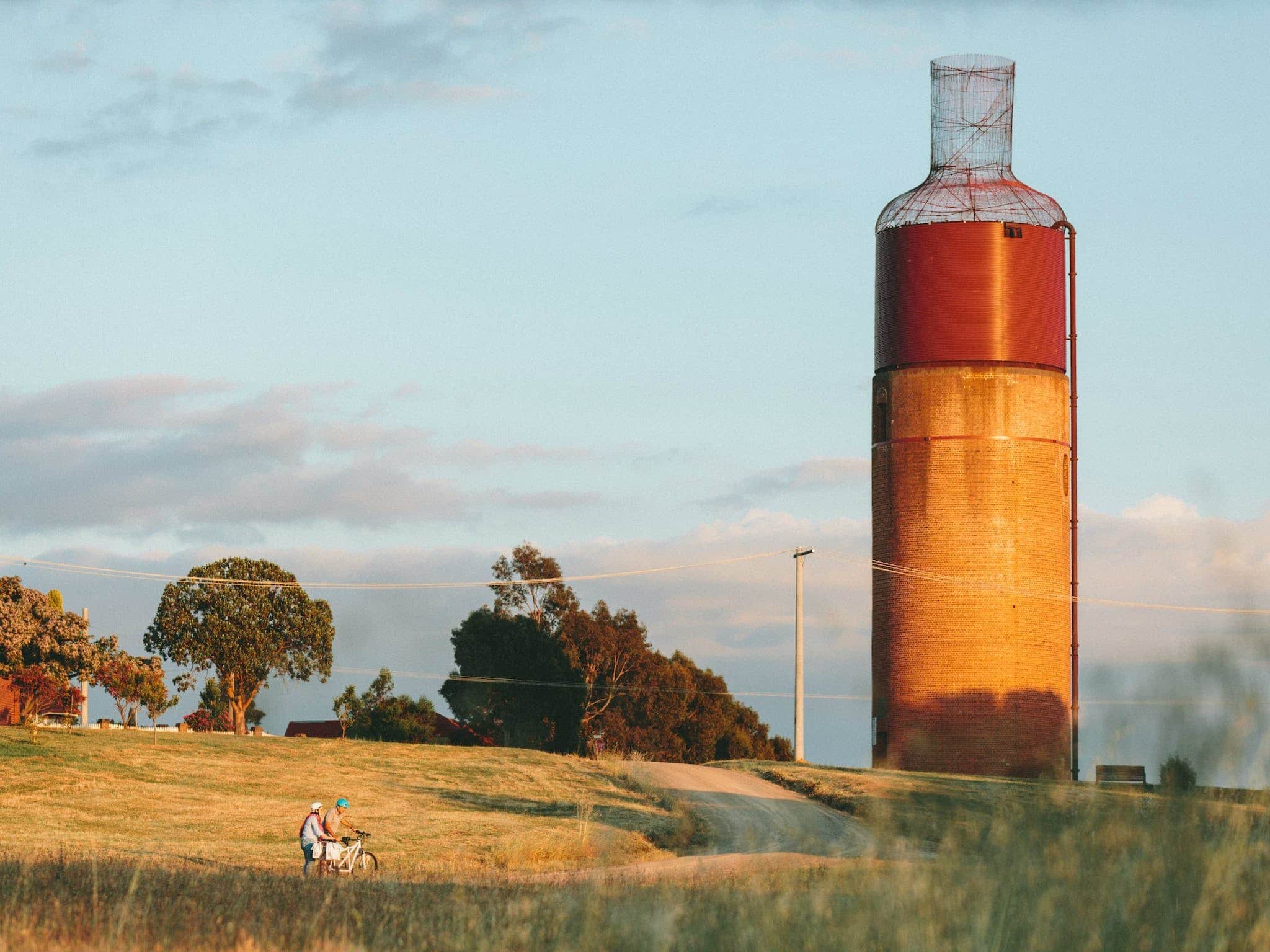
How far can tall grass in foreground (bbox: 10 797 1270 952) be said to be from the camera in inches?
326

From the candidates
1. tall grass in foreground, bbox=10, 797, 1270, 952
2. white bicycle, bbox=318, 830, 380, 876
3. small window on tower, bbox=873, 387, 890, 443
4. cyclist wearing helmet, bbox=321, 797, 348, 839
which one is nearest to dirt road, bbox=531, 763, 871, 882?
tall grass in foreground, bbox=10, 797, 1270, 952

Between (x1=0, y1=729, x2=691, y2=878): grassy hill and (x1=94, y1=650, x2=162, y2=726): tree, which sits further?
(x1=94, y1=650, x2=162, y2=726): tree

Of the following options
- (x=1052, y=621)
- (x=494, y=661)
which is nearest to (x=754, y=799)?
(x=1052, y=621)

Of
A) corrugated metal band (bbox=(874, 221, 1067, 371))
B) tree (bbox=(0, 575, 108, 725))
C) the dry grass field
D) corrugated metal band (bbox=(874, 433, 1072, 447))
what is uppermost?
corrugated metal band (bbox=(874, 221, 1067, 371))

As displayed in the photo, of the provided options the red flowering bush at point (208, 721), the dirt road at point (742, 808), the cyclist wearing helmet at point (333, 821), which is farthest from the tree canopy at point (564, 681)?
the cyclist wearing helmet at point (333, 821)

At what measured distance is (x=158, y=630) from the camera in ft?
200

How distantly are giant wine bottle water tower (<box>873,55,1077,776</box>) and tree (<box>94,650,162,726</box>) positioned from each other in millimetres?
22985

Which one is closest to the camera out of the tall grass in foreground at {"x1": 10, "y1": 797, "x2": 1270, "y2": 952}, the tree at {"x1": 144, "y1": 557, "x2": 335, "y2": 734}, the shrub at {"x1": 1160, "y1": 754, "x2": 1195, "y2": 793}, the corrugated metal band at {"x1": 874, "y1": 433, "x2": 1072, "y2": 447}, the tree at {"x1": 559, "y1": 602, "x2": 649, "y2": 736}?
the tall grass in foreground at {"x1": 10, "y1": 797, "x2": 1270, "y2": 952}

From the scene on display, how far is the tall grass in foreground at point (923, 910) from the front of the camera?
8.28 meters

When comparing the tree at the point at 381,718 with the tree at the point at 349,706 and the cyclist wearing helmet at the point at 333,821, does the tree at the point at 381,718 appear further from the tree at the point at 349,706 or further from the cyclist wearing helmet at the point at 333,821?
the cyclist wearing helmet at the point at 333,821

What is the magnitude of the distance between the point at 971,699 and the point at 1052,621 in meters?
4.16

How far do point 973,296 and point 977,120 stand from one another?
6687mm

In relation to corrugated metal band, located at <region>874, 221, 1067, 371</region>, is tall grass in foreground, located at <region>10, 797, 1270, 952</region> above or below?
below

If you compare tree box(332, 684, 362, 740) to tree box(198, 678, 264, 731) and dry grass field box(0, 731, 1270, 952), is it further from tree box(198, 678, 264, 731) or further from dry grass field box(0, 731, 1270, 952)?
dry grass field box(0, 731, 1270, 952)
